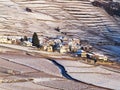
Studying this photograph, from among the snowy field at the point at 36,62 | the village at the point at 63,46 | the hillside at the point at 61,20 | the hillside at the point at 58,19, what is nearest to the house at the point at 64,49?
the village at the point at 63,46

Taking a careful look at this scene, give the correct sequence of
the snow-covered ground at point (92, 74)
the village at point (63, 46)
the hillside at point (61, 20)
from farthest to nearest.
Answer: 1. the hillside at point (61, 20)
2. the village at point (63, 46)
3. the snow-covered ground at point (92, 74)

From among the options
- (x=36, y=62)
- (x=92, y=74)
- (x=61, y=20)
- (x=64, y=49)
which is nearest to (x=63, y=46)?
(x=64, y=49)

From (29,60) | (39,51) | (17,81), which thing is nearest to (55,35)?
(39,51)

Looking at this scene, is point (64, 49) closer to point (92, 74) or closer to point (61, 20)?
point (92, 74)

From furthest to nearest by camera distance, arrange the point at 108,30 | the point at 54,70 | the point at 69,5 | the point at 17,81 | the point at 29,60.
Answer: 1. the point at 69,5
2. the point at 108,30
3. the point at 29,60
4. the point at 54,70
5. the point at 17,81

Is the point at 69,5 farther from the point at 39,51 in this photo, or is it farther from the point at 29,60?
the point at 29,60

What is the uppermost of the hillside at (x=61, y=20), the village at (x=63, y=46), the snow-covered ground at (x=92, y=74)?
the snow-covered ground at (x=92, y=74)

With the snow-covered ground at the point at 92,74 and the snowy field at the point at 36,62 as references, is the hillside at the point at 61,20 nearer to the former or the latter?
the snow-covered ground at the point at 92,74
